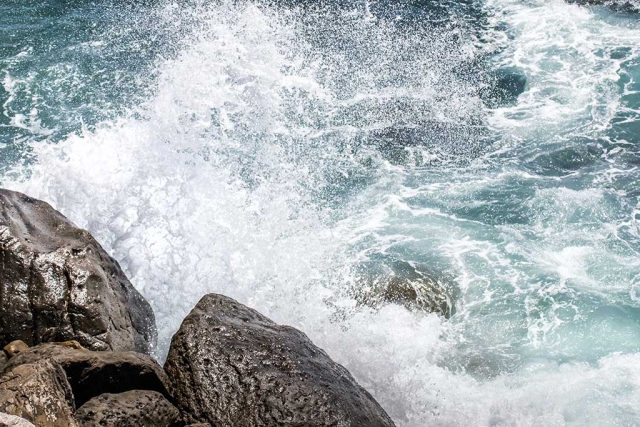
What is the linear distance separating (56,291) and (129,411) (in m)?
1.95

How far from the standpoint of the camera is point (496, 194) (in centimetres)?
1241

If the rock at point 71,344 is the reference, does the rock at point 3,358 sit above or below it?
below

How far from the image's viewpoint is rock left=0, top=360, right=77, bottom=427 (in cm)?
494

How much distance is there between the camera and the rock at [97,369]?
5805 mm

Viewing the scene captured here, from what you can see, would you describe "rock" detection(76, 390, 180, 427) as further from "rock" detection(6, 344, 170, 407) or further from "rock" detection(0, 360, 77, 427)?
"rock" detection(0, 360, 77, 427)

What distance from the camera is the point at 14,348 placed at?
21.5 feet

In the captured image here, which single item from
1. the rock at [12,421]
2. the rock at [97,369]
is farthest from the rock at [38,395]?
the rock at [12,421]

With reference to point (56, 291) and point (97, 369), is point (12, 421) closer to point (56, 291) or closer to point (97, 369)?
point (97, 369)

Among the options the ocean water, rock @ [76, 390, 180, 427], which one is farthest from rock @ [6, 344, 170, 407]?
the ocean water

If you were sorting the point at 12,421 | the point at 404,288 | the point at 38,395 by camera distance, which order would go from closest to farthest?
the point at 12,421
the point at 38,395
the point at 404,288

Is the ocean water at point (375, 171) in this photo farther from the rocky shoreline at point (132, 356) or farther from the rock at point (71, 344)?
the rock at point (71, 344)

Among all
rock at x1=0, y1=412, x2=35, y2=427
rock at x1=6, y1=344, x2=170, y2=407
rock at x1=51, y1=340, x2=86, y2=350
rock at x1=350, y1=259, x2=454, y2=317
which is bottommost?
rock at x1=350, y1=259, x2=454, y2=317

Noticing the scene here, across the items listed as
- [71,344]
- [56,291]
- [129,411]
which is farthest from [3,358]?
[129,411]

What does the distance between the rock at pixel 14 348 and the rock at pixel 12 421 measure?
214 centimetres
